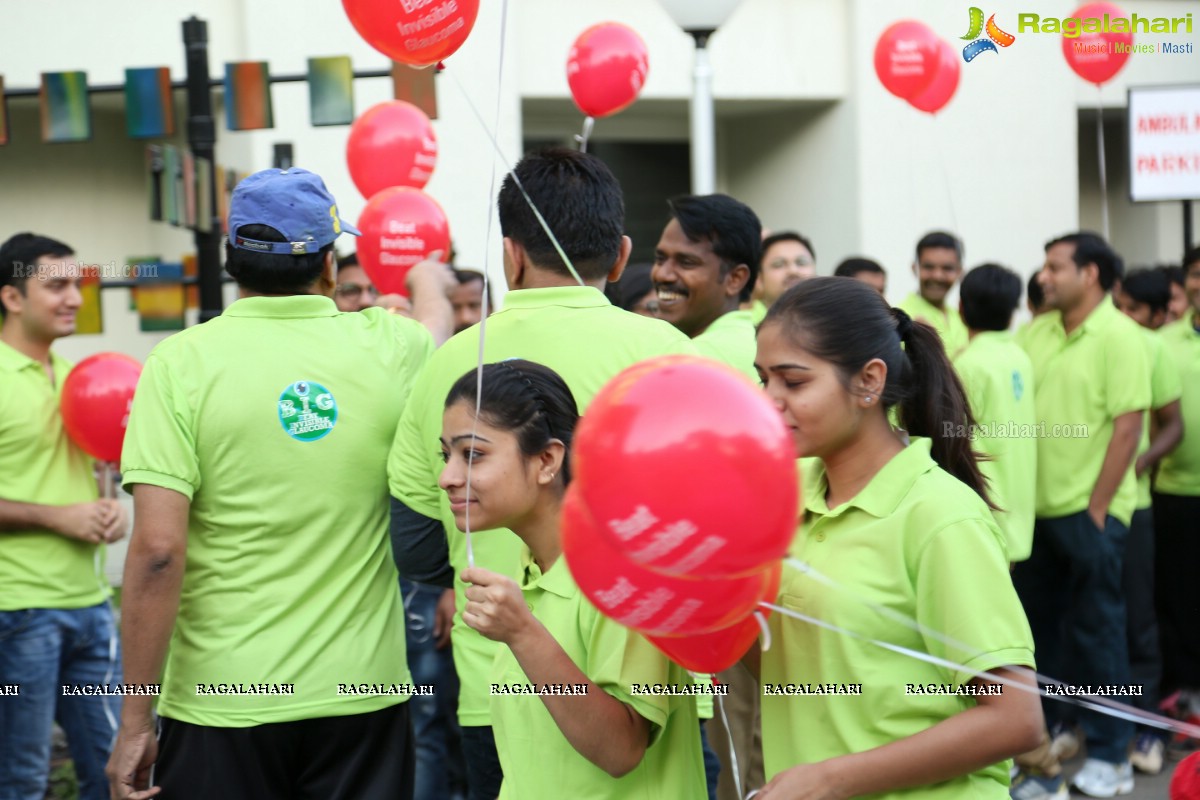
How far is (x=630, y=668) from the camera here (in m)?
2.12

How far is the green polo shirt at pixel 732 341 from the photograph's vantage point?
3.64 m

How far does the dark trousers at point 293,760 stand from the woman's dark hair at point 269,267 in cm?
94

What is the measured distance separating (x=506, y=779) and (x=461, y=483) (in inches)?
19.9

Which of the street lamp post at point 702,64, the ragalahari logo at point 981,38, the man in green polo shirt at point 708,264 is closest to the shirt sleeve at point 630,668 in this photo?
the man in green polo shirt at point 708,264

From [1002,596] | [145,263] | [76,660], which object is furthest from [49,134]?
[1002,596]

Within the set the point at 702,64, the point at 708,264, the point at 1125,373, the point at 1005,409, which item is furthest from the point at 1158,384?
the point at 708,264

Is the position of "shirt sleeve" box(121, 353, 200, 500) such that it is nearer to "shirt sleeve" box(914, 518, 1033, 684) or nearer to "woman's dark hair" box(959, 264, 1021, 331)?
"shirt sleeve" box(914, 518, 1033, 684)

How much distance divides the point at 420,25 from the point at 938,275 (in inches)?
155

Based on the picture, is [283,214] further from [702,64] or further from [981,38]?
[981,38]

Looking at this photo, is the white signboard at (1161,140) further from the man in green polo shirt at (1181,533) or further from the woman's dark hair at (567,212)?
the woman's dark hair at (567,212)

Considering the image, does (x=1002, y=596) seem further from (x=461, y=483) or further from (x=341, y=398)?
(x=341, y=398)

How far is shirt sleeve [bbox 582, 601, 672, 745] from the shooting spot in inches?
83.4

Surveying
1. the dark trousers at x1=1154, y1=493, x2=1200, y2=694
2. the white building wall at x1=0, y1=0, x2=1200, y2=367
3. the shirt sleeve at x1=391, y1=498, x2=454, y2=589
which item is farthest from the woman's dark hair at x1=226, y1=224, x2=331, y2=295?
the white building wall at x1=0, y1=0, x2=1200, y2=367

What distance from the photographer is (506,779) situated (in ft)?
7.62
